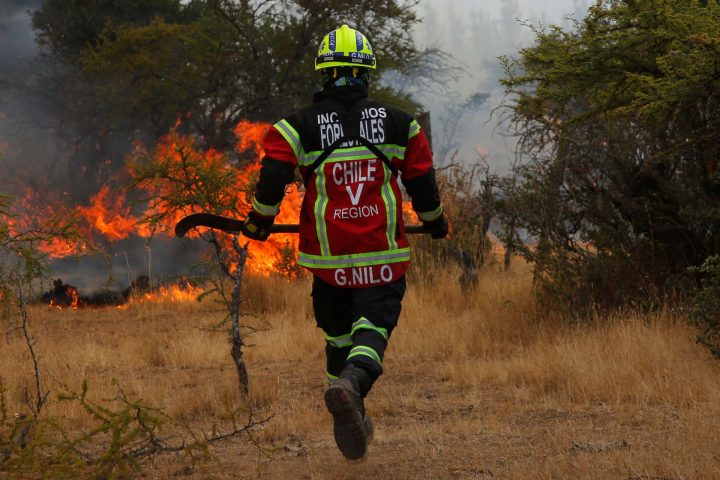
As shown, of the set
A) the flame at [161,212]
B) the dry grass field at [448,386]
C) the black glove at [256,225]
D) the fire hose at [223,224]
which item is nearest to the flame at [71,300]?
the flame at [161,212]

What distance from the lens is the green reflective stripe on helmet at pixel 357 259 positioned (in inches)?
185

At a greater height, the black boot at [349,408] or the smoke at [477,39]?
the smoke at [477,39]

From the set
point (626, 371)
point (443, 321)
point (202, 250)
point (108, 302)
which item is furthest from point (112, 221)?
point (626, 371)

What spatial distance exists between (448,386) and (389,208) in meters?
3.11

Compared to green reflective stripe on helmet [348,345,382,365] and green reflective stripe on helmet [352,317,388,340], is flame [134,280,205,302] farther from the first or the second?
green reflective stripe on helmet [348,345,382,365]

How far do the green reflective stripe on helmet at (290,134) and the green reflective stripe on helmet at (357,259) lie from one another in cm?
55

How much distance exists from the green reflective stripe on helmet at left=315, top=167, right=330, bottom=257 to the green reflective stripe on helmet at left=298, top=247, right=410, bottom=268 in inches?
1.6

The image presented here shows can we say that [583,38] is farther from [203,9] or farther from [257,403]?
[203,9]

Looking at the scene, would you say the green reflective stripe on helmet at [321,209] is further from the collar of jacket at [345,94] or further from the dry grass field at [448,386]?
the dry grass field at [448,386]

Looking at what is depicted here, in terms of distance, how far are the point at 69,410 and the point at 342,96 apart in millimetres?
3470

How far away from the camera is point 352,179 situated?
185 inches

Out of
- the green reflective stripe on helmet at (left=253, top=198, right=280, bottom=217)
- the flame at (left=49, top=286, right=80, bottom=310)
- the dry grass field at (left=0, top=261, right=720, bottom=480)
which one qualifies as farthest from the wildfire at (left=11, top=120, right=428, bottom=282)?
the green reflective stripe on helmet at (left=253, top=198, right=280, bottom=217)

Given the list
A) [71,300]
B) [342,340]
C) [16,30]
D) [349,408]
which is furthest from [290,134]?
[16,30]

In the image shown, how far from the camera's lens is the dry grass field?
4746 millimetres
